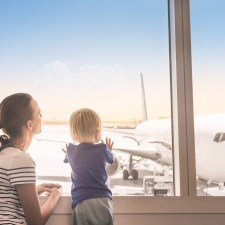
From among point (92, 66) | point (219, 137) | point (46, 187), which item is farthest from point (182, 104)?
point (219, 137)

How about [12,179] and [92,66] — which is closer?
[12,179]

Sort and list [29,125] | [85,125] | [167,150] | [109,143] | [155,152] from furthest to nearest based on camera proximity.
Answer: [155,152], [167,150], [109,143], [85,125], [29,125]

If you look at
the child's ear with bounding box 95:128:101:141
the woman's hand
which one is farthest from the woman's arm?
the child's ear with bounding box 95:128:101:141

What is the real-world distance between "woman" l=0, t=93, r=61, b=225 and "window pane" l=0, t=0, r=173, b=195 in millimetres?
537

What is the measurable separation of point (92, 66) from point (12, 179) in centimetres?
88

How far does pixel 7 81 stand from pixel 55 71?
0.83 ft

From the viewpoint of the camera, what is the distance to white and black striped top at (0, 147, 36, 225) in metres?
0.92

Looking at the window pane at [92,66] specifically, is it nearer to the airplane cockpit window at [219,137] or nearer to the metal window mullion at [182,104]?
the metal window mullion at [182,104]

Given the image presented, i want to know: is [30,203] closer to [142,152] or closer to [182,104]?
[182,104]

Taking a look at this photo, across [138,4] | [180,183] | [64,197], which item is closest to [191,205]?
[180,183]

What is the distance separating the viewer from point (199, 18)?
165 centimetres

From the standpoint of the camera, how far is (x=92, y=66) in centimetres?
165

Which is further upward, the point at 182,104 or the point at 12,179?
the point at 182,104

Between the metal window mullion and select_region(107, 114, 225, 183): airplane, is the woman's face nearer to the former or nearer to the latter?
select_region(107, 114, 225, 183): airplane
